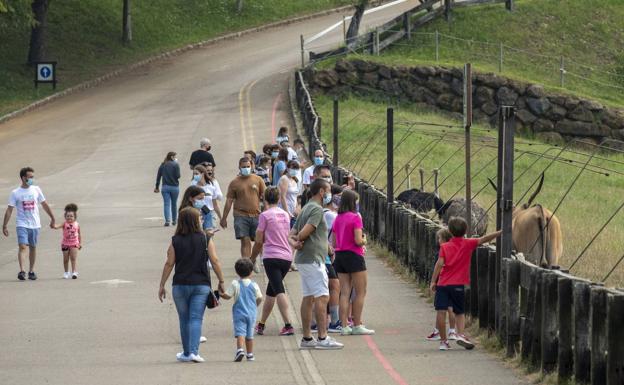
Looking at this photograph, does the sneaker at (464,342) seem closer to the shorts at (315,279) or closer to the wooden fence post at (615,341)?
the shorts at (315,279)

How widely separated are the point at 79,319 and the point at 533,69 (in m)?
41.7

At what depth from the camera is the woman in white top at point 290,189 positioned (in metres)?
21.7

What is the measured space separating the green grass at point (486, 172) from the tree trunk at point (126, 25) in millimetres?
14577

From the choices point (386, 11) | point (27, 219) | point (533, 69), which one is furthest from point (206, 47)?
point (27, 219)

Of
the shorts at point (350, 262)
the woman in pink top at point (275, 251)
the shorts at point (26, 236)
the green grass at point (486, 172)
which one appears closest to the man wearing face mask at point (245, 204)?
the green grass at point (486, 172)

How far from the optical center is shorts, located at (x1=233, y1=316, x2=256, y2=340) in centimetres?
1394

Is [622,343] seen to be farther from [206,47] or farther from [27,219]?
[206,47]

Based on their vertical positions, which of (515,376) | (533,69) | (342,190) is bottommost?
(515,376)

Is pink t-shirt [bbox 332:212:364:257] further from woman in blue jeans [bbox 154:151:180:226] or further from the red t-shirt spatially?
woman in blue jeans [bbox 154:151:180:226]

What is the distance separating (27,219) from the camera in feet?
70.4

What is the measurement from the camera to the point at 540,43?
59.2 m

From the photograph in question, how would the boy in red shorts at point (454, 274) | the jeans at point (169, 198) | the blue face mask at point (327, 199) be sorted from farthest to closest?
the jeans at point (169, 198) < the blue face mask at point (327, 199) < the boy in red shorts at point (454, 274)

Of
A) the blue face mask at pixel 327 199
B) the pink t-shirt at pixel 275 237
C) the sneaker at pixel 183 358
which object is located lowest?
the sneaker at pixel 183 358

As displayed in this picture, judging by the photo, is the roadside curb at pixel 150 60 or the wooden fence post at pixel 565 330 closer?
the wooden fence post at pixel 565 330
